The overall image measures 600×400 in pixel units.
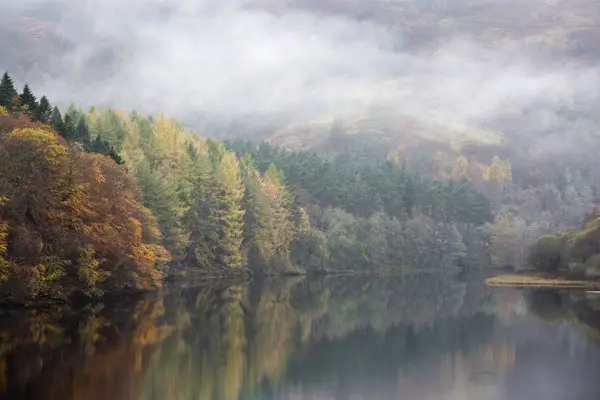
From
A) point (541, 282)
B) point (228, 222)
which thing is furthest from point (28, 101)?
point (541, 282)

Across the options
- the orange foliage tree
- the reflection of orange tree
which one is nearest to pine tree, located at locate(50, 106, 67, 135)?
the orange foliage tree

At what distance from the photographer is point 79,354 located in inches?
1497

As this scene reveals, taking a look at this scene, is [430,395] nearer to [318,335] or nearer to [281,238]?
[318,335]

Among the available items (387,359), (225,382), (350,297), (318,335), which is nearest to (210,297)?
(350,297)

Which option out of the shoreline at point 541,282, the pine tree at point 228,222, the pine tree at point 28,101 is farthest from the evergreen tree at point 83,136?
the shoreline at point 541,282

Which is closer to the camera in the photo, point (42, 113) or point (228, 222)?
point (42, 113)

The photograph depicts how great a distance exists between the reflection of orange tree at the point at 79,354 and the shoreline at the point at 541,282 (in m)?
60.8

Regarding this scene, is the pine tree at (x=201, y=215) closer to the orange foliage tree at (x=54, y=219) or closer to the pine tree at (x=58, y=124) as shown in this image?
the pine tree at (x=58, y=124)

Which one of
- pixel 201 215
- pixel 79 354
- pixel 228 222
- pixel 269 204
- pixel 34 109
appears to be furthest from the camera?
pixel 269 204

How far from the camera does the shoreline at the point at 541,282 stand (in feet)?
323

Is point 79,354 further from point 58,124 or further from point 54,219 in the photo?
point 58,124

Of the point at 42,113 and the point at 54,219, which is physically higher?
the point at 42,113

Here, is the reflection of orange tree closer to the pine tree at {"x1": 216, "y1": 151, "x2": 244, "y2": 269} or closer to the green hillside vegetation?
the pine tree at {"x1": 216, "y1": 151, "x2": 244, "y2": 269}

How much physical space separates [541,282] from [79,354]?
261 feet
